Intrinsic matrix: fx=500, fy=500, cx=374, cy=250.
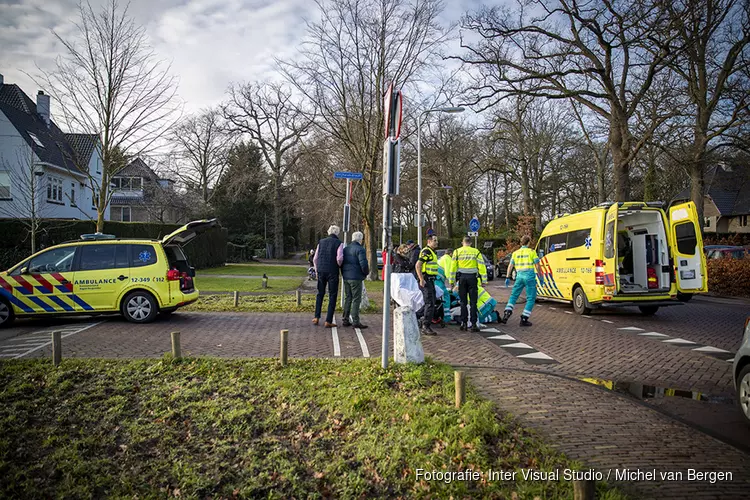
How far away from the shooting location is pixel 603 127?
24.7 meters

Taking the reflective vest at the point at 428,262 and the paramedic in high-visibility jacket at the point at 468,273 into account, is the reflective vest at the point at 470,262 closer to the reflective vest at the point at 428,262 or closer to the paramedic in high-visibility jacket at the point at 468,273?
the paramedic in high-visibility jacket at the point at 468,273

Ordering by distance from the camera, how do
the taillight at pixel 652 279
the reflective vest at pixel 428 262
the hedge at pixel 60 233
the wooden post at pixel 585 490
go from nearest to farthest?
the wooden post at pixel 585 490
the reflective vest at pixel 428 262
the taillight at pixel 652 279
the hedge at pixel 60 233

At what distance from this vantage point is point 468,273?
9.45 meters

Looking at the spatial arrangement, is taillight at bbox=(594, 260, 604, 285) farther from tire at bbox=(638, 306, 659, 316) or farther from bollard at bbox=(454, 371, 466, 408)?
bollard at bbox=(454, 371, 466, 408)

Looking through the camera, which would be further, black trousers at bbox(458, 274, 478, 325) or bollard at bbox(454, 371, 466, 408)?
black trousers at bbox(458, 274, 478, 325)

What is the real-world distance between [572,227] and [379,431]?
1045 cm

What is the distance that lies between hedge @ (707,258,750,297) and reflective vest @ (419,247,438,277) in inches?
567

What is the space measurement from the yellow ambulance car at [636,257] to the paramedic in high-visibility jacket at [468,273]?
3597 millimetres

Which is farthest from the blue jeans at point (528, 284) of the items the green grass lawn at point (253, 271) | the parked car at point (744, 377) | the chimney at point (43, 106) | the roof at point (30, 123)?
the chimney at point (43, 106)

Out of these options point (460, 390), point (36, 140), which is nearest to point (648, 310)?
point (460, 390)

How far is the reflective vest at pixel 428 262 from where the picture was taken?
952cm

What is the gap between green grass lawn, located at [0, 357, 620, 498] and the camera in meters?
3.56

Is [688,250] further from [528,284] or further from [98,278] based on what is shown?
[98,278]

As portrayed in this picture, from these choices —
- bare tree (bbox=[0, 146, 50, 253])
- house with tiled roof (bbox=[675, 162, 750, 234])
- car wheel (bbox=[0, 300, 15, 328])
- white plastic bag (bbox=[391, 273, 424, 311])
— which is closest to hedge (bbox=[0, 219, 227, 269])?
bare tree (bbox=[0, 146, 50, 253])
